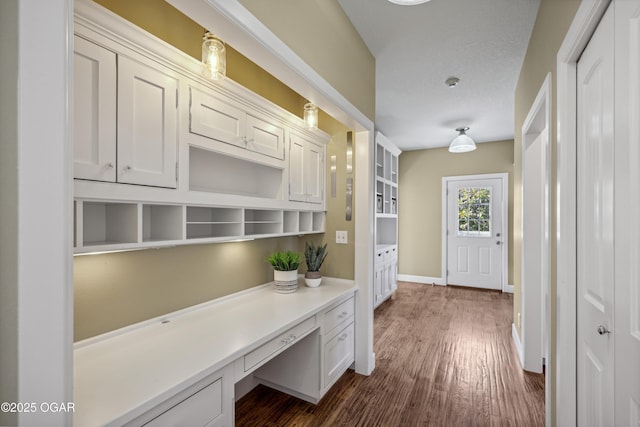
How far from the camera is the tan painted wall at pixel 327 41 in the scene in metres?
1.38

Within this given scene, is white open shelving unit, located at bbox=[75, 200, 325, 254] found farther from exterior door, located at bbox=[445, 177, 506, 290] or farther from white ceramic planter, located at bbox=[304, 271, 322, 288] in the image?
exterior door, located at bbox=[445, 177, 506, 290]

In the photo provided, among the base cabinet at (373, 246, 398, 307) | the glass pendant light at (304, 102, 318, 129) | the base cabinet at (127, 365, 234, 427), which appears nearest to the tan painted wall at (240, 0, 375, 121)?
the glass pendant light at (304, 102, 318, 129)

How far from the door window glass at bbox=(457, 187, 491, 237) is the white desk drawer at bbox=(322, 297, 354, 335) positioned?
3.94 m

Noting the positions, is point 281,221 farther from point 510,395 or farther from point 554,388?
point 510,395

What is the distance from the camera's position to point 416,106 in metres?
3.67

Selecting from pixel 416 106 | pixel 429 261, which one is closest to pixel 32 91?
pixel 416 106

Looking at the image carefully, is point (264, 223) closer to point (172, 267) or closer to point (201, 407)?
point (172, 267)

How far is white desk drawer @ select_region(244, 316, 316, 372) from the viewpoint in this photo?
1395mm

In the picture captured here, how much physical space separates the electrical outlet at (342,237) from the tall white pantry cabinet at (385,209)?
5.42 ft

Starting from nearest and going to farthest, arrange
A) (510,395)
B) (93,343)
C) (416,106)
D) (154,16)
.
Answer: (93,343) → (154,16) → (510,395) → (416,106)

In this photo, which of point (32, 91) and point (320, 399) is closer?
point (32, 91)

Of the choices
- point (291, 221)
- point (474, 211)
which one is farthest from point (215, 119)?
point (474, 211)

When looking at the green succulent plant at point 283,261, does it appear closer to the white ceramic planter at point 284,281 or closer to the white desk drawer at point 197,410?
the white ceramic planter at point 284,281

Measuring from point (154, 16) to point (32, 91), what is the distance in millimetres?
1197
